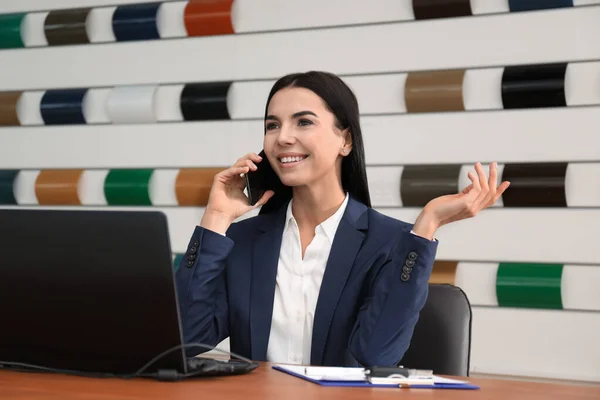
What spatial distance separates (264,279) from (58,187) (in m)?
1.95

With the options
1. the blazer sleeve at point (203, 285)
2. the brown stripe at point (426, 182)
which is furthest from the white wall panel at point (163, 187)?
the blazer sleeve at point (203, 285)

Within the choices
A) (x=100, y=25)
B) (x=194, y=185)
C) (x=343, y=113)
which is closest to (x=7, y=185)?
(x=100, y=25)

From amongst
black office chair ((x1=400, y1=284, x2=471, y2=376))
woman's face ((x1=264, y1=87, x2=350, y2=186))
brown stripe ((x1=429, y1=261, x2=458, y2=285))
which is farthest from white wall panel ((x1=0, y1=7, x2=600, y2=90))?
black office chair ((x1=400, y1=284, x2=471, y2=376))

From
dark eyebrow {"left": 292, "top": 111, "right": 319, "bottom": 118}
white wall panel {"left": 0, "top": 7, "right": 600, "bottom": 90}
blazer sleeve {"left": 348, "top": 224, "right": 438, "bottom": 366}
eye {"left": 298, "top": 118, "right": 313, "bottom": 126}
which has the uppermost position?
white wall panel {"left": 0, "top": 7, "right": 600, "bottom": 90}

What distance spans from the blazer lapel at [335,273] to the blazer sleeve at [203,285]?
0.89 feet

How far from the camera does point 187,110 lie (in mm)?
3826

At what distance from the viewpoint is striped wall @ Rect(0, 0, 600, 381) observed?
3.24m

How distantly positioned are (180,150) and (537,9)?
63.6 inches

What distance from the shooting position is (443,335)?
83.9 inches

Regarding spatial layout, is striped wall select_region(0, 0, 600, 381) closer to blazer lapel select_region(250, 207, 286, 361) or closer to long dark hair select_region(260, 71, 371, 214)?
long dark hair select_region(260, 71, 371, 214)

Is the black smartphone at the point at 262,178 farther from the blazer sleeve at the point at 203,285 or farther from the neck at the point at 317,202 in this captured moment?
the blazer sleeve at the point at 203,285

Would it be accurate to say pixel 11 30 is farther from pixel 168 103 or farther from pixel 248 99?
pixel 248 99

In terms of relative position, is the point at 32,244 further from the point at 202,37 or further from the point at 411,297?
the point at 202,37

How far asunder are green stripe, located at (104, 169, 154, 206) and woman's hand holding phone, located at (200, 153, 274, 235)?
143 cm
